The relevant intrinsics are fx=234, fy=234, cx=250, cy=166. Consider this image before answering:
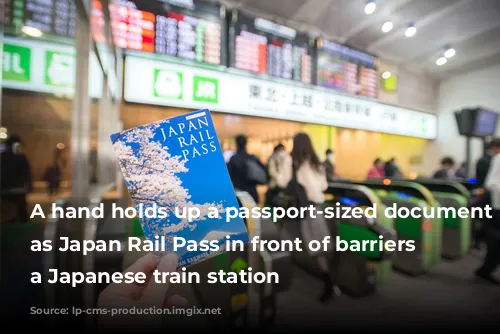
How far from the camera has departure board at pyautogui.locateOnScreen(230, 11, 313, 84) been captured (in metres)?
2.84

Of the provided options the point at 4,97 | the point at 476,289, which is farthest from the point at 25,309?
the point at 476,289

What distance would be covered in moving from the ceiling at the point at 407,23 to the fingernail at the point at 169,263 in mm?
2723

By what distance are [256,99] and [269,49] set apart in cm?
89

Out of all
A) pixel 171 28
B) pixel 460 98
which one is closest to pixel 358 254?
pixel 171 28

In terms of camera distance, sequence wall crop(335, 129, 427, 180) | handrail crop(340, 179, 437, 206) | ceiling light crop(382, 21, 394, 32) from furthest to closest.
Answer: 1. wall crop(335, 129, 427, 180)
2. handrail crop(340, 179, 437, 206)
3. ceiling light crop(382, 21, 394, 32)

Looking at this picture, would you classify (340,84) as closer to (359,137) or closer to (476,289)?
(476,289)

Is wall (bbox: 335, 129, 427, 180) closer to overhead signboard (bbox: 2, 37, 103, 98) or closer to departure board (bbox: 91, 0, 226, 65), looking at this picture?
departure board (bbox: 91, 0, 226, 65)

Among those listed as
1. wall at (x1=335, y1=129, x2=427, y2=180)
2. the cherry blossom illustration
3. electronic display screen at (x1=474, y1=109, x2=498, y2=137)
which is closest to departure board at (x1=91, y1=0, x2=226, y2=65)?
the cherry blossom illustration

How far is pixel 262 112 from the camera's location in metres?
2.67

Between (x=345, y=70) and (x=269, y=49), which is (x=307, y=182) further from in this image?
(x=345, y=70)

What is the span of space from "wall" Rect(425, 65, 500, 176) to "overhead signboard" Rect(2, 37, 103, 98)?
525cm

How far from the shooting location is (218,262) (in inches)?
62.7

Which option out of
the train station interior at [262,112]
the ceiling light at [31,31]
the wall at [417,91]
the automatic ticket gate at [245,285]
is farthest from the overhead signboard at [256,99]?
the automatic ticket gate at [245,285]

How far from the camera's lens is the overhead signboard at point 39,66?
1.50 meters
